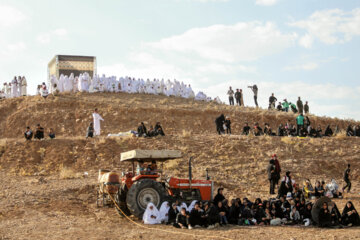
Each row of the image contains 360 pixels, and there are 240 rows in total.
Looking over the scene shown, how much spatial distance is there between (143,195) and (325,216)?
4.92 m

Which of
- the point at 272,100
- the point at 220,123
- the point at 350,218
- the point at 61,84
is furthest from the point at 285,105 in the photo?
the point at 350,218

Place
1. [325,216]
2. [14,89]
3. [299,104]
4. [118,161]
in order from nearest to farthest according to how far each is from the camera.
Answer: [325,216], [118,161], [299,104], [14,89]

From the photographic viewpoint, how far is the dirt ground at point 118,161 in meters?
12.5

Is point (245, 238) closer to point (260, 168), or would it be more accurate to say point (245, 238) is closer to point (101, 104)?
point (260, 168)

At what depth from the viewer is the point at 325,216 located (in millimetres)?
13000

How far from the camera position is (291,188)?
17.7 metres

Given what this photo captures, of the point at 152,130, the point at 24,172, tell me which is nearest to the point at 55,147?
the point at 24,172

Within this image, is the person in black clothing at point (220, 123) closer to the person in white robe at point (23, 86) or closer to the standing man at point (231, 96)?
the standing man at point (231, 96)

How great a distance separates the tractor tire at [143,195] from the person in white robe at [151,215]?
0.34 metres

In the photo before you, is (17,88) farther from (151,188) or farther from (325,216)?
(325,216)

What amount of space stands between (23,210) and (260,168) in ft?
37.9

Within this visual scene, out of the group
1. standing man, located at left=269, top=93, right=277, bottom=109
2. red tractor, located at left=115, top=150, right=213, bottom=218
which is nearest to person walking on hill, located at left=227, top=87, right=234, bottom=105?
standing man, located at left=269, top=93, right=277, bottom=109

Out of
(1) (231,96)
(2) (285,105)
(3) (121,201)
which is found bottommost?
(3) (121,201)

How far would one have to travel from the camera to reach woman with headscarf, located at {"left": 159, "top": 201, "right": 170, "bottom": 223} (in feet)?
43.2
